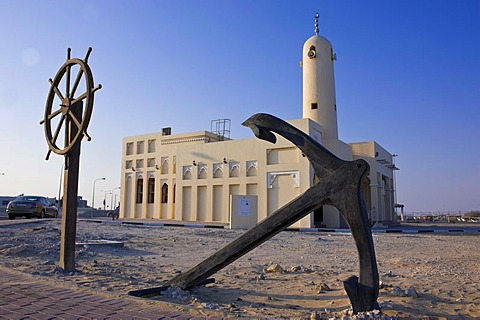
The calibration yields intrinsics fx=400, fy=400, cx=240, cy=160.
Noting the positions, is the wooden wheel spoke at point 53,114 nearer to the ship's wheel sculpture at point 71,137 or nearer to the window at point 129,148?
the ship's wheel sculpture at point 71,137

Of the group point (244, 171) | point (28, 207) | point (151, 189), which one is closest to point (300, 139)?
point (28, 207)

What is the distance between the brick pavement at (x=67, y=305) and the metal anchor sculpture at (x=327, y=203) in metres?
0.55

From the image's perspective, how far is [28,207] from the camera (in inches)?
815

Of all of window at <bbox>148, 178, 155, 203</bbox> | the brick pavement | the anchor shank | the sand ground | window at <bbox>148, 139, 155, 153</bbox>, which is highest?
window at <bbox>148, 139, 155, 153</bbox>

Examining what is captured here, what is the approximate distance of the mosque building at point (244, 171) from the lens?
78.8 feet

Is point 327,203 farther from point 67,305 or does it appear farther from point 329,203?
point 67,305

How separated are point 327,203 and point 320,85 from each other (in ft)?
84.6

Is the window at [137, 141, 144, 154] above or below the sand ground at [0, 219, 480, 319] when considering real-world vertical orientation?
above

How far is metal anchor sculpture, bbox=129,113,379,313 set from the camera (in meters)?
3.91

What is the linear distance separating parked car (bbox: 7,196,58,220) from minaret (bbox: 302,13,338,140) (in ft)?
59.6

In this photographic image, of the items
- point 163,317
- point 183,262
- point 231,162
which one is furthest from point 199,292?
A: point 231,162

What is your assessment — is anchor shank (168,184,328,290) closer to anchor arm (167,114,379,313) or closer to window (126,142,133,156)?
anchor arm (167,114,379,313)

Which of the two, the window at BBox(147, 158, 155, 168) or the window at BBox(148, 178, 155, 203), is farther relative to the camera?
the window at BBox(147, 158, 155, 168)

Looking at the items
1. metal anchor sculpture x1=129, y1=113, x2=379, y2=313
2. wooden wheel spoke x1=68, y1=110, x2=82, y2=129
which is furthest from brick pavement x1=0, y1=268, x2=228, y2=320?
wooden wheel spoke x1=68, y1=110, x2=82, y2=129
